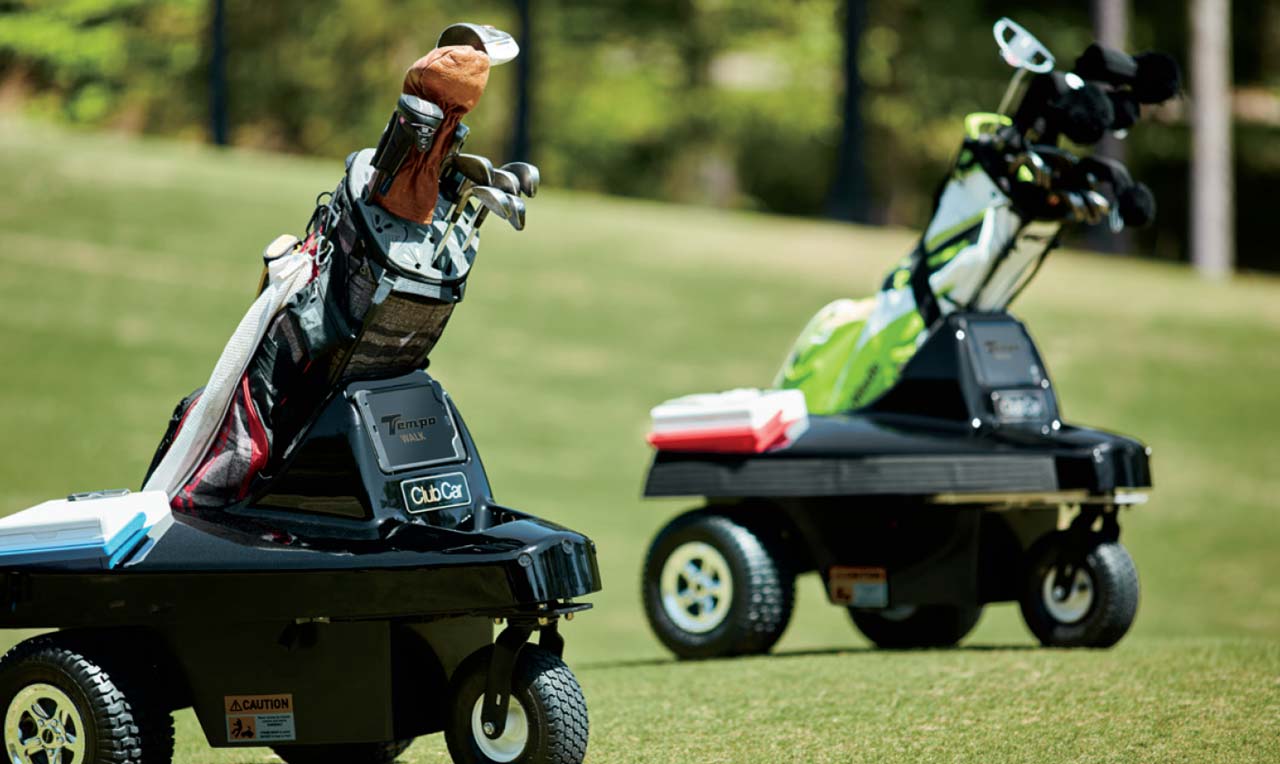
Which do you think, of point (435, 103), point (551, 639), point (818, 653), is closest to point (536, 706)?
point (551, 639)

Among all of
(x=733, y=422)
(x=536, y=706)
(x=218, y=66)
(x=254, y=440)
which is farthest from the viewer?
(x=218, y=66)

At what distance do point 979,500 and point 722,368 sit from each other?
11404mm

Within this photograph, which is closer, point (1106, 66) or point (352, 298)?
point (352, 298)

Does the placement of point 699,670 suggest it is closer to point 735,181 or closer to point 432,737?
point 432,737

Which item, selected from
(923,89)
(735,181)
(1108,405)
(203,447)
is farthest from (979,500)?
(735,181)

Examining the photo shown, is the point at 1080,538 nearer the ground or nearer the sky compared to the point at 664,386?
nearer the ground

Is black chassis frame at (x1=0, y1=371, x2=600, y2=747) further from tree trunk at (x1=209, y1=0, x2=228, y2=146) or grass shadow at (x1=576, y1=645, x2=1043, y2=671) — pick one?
tree trunk at (x1=209, y1=0, x2=228, y2=146)

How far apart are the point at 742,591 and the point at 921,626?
4.31 ft

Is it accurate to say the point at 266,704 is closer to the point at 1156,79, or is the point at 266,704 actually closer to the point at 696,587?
the point at 696,587

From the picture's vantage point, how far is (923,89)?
42.8 meters

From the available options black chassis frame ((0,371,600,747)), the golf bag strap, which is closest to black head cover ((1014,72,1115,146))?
the golf bag strap

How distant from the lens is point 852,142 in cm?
2744

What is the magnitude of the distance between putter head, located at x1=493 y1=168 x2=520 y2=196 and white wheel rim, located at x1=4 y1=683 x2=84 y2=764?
1988 mm

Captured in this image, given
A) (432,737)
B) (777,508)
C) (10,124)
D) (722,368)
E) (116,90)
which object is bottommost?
(432,737)
